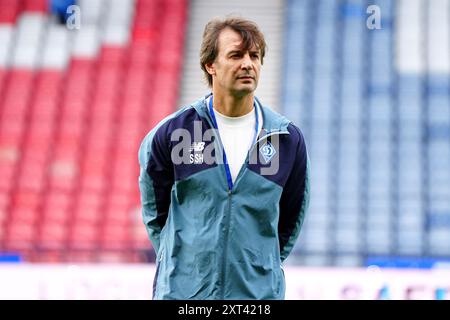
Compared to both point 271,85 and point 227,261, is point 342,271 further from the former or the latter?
point 227,261

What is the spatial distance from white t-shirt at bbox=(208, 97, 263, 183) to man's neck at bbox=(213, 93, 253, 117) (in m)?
0.01

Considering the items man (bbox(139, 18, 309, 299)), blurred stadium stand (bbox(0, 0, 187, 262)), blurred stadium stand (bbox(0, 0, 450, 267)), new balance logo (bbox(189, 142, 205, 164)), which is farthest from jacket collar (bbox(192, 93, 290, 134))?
blurred stadium stand (bbox(0, 0, 187, 262))

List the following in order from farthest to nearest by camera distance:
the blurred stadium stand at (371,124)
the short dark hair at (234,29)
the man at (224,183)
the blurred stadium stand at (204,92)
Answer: the blurred stadium stand at (204,92)
the blurred stadium stand at (371,124)
the short dark hair at (234,29)
the man at (224,183)

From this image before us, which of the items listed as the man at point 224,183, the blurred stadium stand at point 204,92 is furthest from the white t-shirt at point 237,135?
the blurred stadium stand at point 204,92

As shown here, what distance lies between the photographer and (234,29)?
2.86 metres

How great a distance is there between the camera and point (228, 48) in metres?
2.84

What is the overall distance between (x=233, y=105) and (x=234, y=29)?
→ 9.5 inches

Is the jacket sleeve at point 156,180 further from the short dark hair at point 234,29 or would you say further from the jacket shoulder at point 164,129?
the short dark hair at point 234,29

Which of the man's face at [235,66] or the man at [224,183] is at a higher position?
the man's face at [235,66]

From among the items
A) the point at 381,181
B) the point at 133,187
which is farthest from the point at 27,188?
the point at 381,181

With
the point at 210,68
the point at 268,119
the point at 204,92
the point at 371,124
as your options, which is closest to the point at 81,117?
the point at 204,92

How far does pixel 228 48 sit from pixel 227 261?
0.67 m

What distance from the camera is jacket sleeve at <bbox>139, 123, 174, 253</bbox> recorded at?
9.39 ft

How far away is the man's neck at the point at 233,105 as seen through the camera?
282 cm
